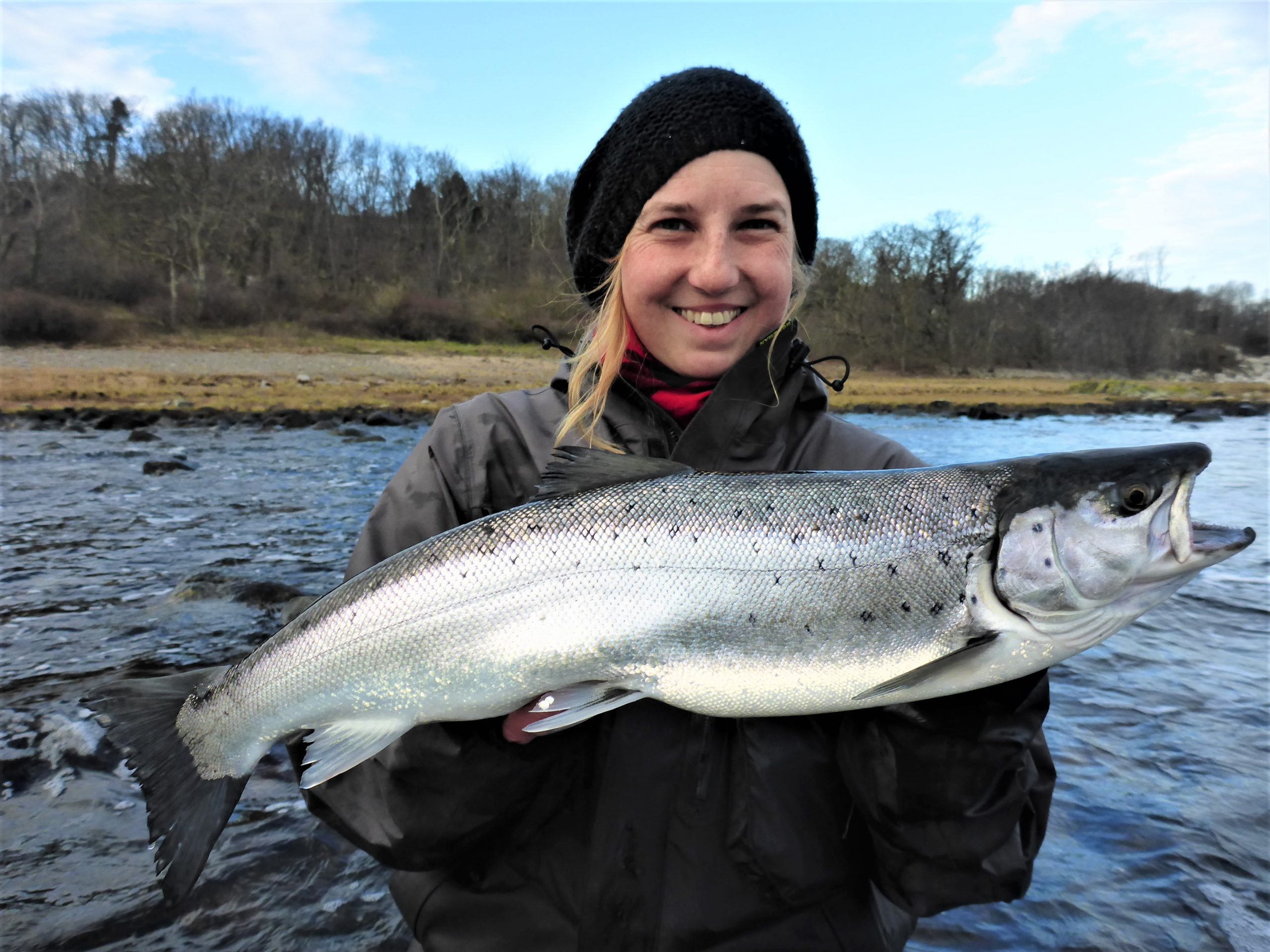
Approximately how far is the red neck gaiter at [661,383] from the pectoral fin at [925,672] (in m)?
0.92

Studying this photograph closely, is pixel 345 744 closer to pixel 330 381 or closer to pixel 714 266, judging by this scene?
pixel 714 266

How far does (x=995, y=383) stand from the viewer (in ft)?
149

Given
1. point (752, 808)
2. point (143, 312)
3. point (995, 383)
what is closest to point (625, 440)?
point (752, 808)

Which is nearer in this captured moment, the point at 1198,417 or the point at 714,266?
the point at 714,266

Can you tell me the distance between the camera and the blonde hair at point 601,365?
2201 millimetres

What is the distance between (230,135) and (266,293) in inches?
709

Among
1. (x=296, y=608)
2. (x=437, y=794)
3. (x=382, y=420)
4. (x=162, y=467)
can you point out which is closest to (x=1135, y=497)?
(x=437, y=794)

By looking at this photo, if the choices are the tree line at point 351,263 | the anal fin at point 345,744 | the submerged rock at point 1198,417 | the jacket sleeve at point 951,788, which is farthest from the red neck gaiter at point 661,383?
the tree line at point 351,263

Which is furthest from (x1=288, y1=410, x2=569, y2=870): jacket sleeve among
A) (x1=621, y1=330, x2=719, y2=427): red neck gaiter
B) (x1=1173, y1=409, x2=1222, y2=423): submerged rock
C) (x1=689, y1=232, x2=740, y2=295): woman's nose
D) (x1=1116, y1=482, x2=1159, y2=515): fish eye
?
(x1=1173, y1=409, x2=1222, y2=423): submerged rock

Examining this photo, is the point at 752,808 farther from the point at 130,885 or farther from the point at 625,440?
the point at 130,885

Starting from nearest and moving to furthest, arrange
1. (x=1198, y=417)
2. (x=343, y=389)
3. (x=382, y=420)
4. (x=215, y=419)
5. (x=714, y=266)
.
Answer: (x=714, y=266), (x=215, y=419), (x=382, y=420), (x=343, y=389), (x=1198, y=417)

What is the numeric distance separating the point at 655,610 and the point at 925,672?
62 cm

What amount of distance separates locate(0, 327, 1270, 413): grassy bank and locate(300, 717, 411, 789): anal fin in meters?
21.0

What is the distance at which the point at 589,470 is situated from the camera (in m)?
2.01
